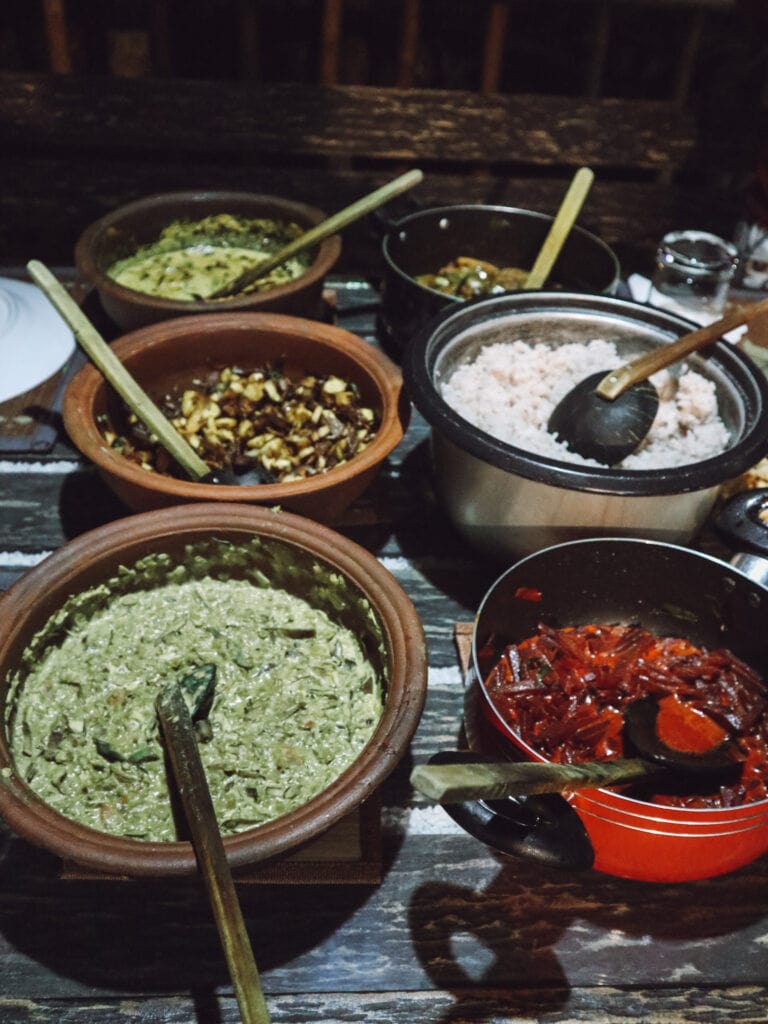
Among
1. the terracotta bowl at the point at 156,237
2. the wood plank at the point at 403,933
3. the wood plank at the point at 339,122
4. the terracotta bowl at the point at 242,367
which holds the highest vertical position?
the wood plank at the point at 339,122

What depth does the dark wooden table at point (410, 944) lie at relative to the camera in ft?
3.47

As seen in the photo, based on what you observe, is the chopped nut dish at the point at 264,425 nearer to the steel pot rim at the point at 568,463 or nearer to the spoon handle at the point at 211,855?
the steel pot rim at the point at 568,463

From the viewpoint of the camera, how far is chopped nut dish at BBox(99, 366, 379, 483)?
163cm

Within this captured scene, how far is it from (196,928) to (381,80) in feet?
9.17

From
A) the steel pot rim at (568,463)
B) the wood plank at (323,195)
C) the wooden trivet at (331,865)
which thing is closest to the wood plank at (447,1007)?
the wooden trivet at (331,865)

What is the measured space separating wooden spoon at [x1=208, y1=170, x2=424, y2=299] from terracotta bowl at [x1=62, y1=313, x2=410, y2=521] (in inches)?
10.6

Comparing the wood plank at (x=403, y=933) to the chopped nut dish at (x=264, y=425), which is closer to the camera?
the wood plank at (x=403, y=933)

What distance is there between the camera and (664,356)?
156 centimetres

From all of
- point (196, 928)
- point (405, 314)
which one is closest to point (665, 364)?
point (405, 314)

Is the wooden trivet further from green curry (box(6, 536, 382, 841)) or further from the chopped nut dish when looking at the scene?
the chopped nut dish

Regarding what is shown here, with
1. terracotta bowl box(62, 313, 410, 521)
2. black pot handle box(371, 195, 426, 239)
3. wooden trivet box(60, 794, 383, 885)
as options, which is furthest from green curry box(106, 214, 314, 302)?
wooden trivet box(60, 794, 383, 885)

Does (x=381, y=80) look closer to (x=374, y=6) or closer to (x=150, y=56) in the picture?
(x=374, y=6)

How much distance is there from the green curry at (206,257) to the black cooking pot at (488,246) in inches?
11.2

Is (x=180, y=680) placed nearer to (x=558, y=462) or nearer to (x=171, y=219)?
(x=558, y=462)
